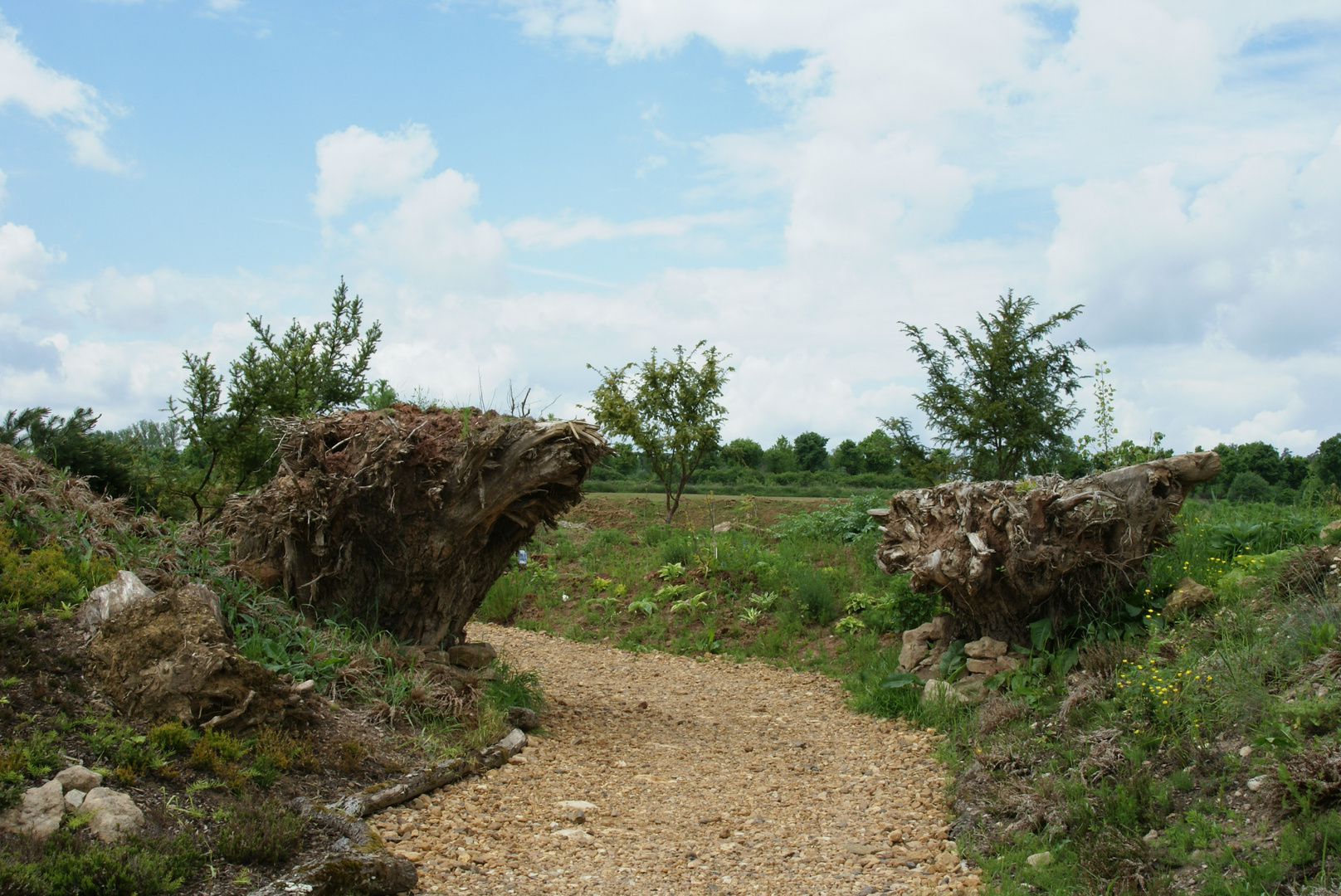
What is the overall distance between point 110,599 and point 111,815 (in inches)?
71.9

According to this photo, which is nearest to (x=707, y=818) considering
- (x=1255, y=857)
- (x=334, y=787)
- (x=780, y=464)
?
(x=334, y=787)

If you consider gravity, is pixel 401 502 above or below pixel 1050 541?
above

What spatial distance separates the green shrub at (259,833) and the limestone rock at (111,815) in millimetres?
354

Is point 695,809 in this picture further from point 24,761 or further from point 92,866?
point 24,761

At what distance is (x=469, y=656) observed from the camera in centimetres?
704

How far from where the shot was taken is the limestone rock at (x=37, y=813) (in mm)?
3619

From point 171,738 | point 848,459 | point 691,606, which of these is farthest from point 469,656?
point 848,459

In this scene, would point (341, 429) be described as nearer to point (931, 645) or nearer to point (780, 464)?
point (931, 645)

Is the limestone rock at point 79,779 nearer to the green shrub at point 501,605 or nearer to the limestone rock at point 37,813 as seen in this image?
the limestone rock at point 37,813

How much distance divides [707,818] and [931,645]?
3.92 m

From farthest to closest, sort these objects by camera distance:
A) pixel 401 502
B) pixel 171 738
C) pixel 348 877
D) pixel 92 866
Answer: pixel 401 502, pixel 171 738, pixel 348 877, pixel 92 866

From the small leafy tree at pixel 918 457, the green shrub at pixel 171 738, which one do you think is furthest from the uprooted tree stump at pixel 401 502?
the small leafy tree at pixel 918 457

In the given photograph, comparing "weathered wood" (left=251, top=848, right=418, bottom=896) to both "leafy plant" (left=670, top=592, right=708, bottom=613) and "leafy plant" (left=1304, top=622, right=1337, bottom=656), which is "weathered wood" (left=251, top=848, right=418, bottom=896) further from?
"leafy plant" (left=670, top=592, right=708, bottom=613)

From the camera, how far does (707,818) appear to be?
5203 mm
